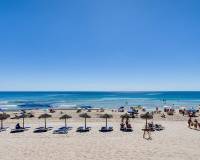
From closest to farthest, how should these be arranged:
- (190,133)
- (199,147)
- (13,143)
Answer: (199,147) < (13,143) < (190,133)

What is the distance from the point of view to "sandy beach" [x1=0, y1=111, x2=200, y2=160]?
1811 cm

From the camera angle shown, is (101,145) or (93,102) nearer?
(101,145)

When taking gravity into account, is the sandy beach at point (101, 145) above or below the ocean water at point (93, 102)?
below

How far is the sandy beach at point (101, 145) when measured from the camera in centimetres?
1811

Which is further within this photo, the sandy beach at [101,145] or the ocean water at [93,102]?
the ocean water at [93,102]

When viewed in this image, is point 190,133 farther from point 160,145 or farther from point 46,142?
point 46,142

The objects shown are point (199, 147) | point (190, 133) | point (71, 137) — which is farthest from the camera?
point (190, 133)

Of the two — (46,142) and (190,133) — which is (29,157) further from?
(190,133)

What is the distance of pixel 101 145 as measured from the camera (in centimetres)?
2111

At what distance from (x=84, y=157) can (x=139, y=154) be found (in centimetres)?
350

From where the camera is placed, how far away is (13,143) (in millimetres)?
Result: 21922

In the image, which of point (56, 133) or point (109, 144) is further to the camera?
point (56, 133)

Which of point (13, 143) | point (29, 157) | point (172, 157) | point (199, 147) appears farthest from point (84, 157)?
point (199, 147)

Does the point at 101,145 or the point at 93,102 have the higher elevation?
the point at 93,102
